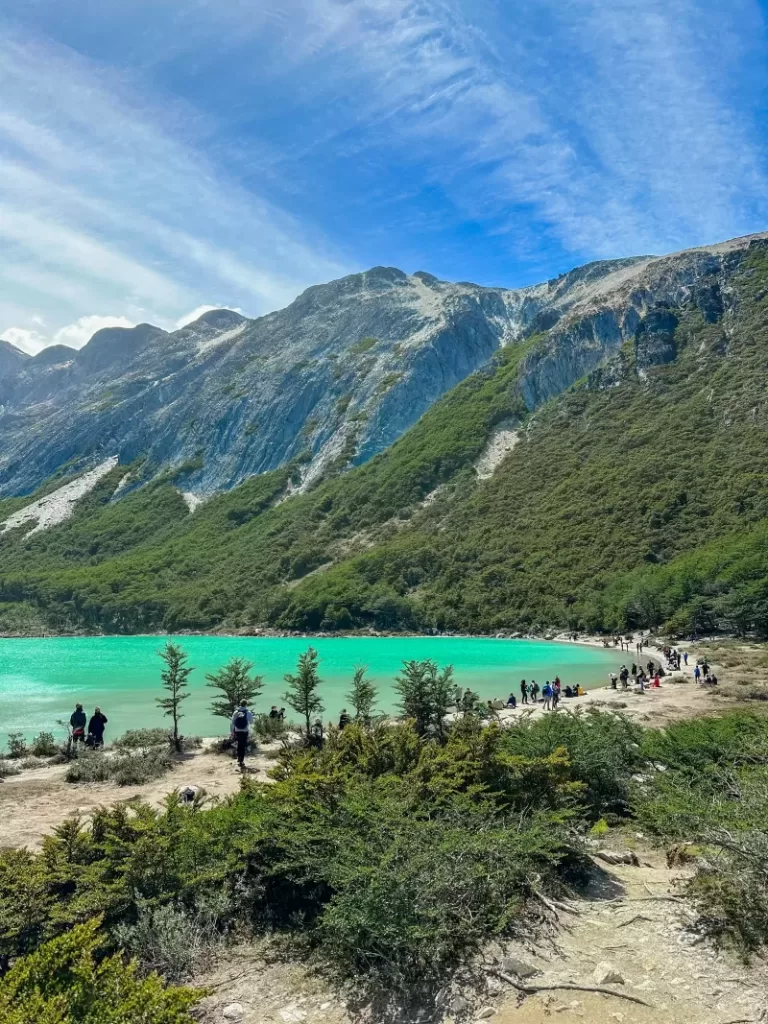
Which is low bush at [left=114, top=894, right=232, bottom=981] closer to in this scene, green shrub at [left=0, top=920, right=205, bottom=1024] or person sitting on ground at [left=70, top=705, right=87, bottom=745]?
green shrub at [left=0, top=920, right=205, bottom=1024]

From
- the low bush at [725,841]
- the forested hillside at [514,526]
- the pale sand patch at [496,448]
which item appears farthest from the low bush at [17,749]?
the pale sand patch at [496,448]

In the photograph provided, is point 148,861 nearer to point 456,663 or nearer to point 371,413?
point 456,663

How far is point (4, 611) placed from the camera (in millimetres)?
117000

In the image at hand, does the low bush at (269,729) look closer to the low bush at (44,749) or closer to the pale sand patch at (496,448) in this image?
the low bush at (44,749)

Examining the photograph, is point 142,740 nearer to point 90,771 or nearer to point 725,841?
point 90,771

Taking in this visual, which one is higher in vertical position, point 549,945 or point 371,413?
point 371,413

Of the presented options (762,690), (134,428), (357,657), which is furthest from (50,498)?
(762,690)

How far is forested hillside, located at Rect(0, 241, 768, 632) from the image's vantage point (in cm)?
7319

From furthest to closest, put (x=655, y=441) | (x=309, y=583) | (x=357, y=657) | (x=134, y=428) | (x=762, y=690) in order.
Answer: (x=134, y=428)
(x=309, y=583)
(x=655, y=441)
(x=357, y=657)
(x=762, y=690)

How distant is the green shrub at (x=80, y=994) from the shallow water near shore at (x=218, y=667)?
17373 millimetres

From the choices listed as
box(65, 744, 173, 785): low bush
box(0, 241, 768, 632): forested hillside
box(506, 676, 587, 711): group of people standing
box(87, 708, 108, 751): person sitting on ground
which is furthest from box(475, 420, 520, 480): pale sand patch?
box(65, 744, 173, 785): low bush

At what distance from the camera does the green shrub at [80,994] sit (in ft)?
13.5

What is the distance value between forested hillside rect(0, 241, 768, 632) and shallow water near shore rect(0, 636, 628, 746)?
36.4ft

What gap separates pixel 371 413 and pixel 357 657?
103 metres
